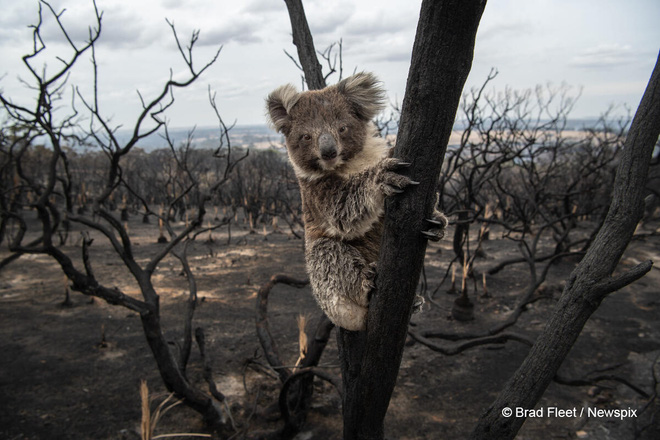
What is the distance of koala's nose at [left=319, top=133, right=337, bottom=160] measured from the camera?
246 cm

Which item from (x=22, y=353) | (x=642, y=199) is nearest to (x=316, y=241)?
(x=642, y=199)

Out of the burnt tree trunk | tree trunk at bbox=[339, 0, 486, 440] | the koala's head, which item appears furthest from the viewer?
the koala's head

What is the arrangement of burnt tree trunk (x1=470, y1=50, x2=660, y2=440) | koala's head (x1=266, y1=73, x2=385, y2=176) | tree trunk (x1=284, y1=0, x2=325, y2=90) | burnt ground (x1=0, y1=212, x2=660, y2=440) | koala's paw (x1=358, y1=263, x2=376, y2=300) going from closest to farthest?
burnt tree trunk (x1=470, y1=50, x2=660, y2=440), koala's paw (x1=358, y1=263, x2=376, y2=300), koala's head (x1=266, y1=73, x2=385, y2=176), tree trunk (x1=284, y1=0, x2=325, y2=90), burnt ground (x1=0, y1=212, x2=660, y2=440)

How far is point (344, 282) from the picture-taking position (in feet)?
8.23

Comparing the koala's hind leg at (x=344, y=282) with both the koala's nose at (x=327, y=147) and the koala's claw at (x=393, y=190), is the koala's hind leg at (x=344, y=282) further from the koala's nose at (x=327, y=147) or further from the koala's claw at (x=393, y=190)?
the koala's claw at (x=393, y=190)

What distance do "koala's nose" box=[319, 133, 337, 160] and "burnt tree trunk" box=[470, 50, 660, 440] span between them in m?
1.49

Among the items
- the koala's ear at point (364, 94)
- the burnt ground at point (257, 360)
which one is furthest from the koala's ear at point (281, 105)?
the burnt ground at point (257, 360)

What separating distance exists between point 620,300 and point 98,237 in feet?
62.8

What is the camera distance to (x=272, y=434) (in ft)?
16.0

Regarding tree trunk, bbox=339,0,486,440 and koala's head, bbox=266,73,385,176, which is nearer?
tree trunk, bbox=339,0,486,440

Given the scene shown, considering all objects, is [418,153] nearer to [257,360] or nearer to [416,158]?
[416,158]

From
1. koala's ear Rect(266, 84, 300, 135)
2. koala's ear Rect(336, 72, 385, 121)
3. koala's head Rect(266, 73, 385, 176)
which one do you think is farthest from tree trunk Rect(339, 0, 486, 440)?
koala's ear Rect(266, 84, 300, 135)

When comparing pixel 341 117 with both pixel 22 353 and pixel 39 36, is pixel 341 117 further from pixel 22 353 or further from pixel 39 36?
pixel 22 353

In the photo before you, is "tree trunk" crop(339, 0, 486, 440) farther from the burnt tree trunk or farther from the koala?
the burnt tree trunk
